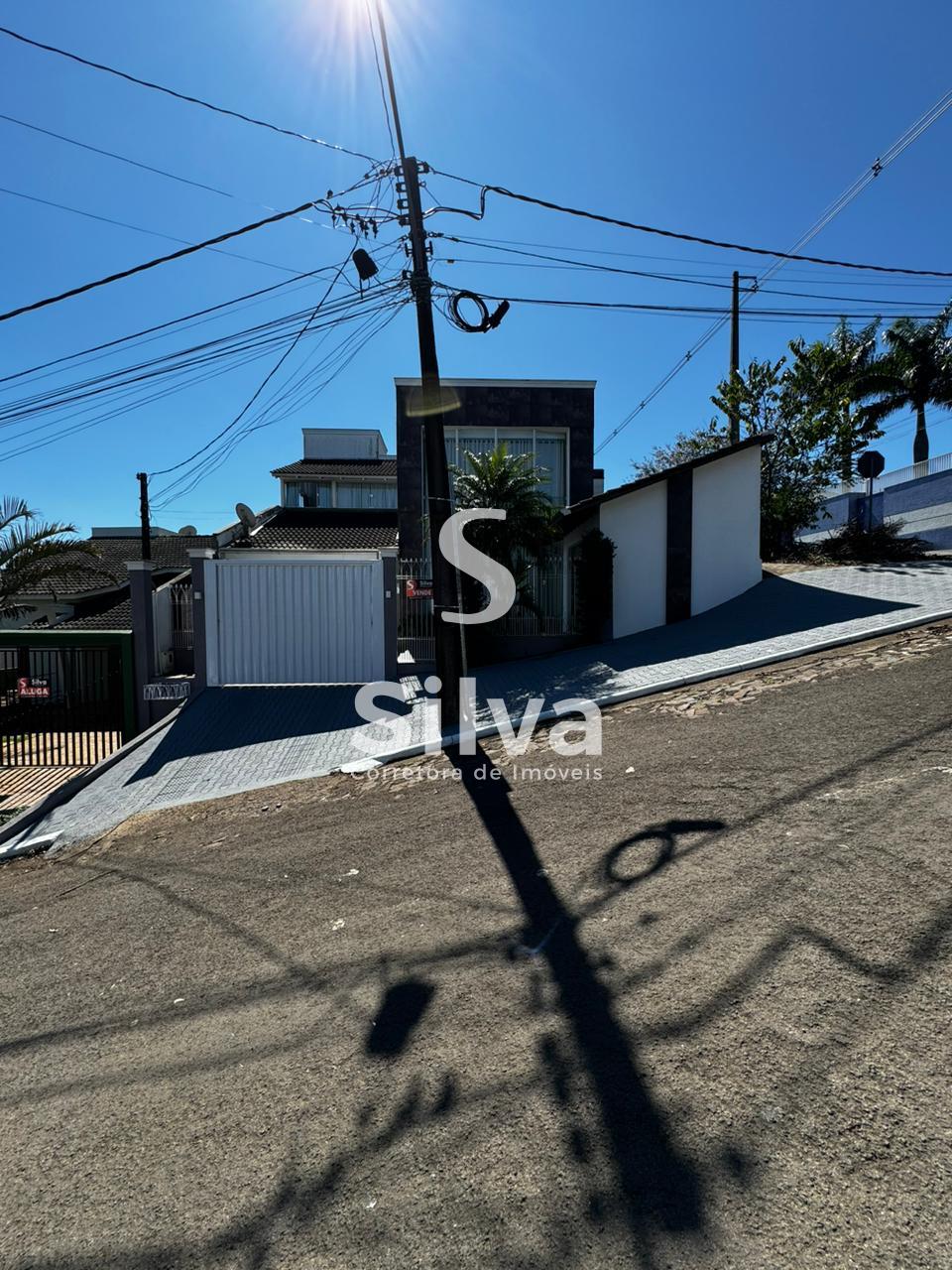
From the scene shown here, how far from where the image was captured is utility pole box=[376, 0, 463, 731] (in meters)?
7.63

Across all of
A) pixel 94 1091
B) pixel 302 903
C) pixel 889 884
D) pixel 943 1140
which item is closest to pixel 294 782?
pixel 302 903

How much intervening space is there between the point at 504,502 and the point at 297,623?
417cm

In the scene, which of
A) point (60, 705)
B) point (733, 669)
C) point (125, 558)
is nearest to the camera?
point (733, 669)

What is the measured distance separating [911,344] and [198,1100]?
1394 inches

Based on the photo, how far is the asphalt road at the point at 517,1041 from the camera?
6.11 ft

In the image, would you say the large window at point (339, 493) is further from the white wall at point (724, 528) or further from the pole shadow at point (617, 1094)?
the pole shadow at point (617, 1094)

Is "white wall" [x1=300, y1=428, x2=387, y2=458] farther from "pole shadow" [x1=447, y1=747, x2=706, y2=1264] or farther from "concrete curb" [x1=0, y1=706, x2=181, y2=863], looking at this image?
"pole shadow" [x1=447, y1=747, x2=706, y2=1264]

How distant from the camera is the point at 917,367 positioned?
27.7 metres

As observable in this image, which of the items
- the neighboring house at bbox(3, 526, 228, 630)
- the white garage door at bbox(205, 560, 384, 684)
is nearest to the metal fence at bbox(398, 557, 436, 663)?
the white garage door at bbox(205, 560, 384, 684)

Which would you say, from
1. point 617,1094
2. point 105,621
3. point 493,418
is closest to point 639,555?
point 493,418


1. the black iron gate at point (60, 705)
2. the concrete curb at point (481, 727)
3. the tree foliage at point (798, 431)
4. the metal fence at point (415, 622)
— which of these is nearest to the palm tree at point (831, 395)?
the tree foliage at point (798, 431)

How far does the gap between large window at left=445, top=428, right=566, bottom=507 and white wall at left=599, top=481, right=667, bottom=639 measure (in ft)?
11.2

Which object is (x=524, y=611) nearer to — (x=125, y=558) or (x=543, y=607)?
(x=543, y=607)

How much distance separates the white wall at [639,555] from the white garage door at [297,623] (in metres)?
4.80
